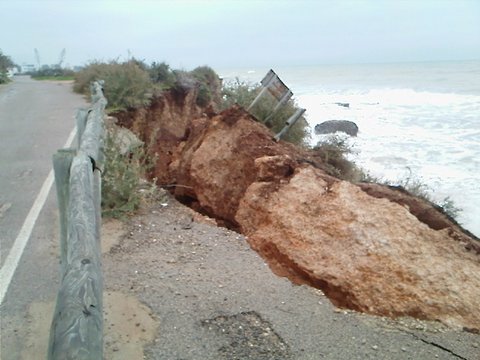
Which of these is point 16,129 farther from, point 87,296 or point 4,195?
point 87,296

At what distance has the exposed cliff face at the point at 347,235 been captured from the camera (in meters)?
4.31

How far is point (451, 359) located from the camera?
11.0 ft

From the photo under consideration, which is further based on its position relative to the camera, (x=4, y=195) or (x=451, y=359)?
(x=4, y=195)

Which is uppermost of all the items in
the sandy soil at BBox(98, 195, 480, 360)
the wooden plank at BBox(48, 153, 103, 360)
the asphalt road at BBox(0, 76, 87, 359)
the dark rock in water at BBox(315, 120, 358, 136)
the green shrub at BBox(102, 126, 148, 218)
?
the wooden plank at BBox(48, 153, 103, 360)

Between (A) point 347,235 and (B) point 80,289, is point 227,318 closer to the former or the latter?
(A) point 347,235

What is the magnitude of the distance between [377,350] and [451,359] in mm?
587

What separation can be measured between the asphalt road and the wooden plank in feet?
5.11

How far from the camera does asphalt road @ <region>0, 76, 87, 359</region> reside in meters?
3.59

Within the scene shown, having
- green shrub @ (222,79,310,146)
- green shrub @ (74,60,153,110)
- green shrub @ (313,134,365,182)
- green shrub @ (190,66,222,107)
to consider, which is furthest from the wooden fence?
green shrub @ (190,66,222,107)

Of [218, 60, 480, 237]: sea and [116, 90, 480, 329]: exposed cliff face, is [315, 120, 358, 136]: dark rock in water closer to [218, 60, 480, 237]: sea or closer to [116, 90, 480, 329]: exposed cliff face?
[218, 60, 480, 237]: sea

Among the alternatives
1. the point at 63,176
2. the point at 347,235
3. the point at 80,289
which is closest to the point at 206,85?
the point at 347,235

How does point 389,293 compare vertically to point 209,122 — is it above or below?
below

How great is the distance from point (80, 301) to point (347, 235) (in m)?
3.93

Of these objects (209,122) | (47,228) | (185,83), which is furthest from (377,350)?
(185,83)
